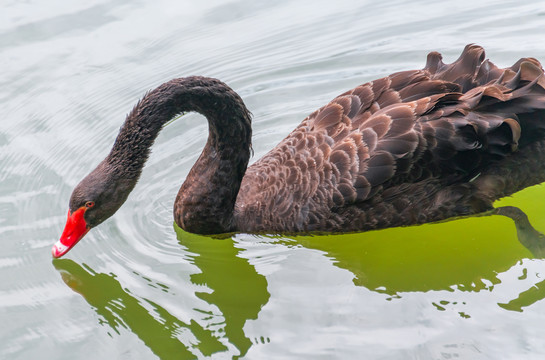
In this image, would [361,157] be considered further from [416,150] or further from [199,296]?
[199,296]

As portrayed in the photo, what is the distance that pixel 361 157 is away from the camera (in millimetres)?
5777

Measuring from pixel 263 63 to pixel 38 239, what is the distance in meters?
3.19

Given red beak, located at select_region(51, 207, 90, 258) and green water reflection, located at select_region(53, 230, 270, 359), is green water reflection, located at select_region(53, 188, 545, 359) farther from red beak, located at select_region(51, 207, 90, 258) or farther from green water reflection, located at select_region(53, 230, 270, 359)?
red beak, located at select_region(51, 207, 90, 258)

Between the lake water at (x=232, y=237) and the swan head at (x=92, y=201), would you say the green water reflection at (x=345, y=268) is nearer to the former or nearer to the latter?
the lake water at (x=232, y=237)

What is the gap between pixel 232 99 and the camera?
605cm

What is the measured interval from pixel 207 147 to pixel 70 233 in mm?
1248

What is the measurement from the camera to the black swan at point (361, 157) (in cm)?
574

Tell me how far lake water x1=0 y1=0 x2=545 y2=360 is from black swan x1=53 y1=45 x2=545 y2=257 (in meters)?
0.29

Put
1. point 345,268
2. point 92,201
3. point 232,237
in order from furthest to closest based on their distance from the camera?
point 232,237
point 345,268
point 92,201

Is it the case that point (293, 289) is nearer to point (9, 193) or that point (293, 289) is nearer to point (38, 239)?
point (38, 239)

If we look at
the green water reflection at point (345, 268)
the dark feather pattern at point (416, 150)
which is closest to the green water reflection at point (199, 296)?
the green water reflection at point (345, 268)

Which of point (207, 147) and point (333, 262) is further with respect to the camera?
point (207, 147)

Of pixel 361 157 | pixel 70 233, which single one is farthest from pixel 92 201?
pixel 361 157

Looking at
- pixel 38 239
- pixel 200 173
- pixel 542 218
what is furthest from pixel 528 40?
pixel 38 239
